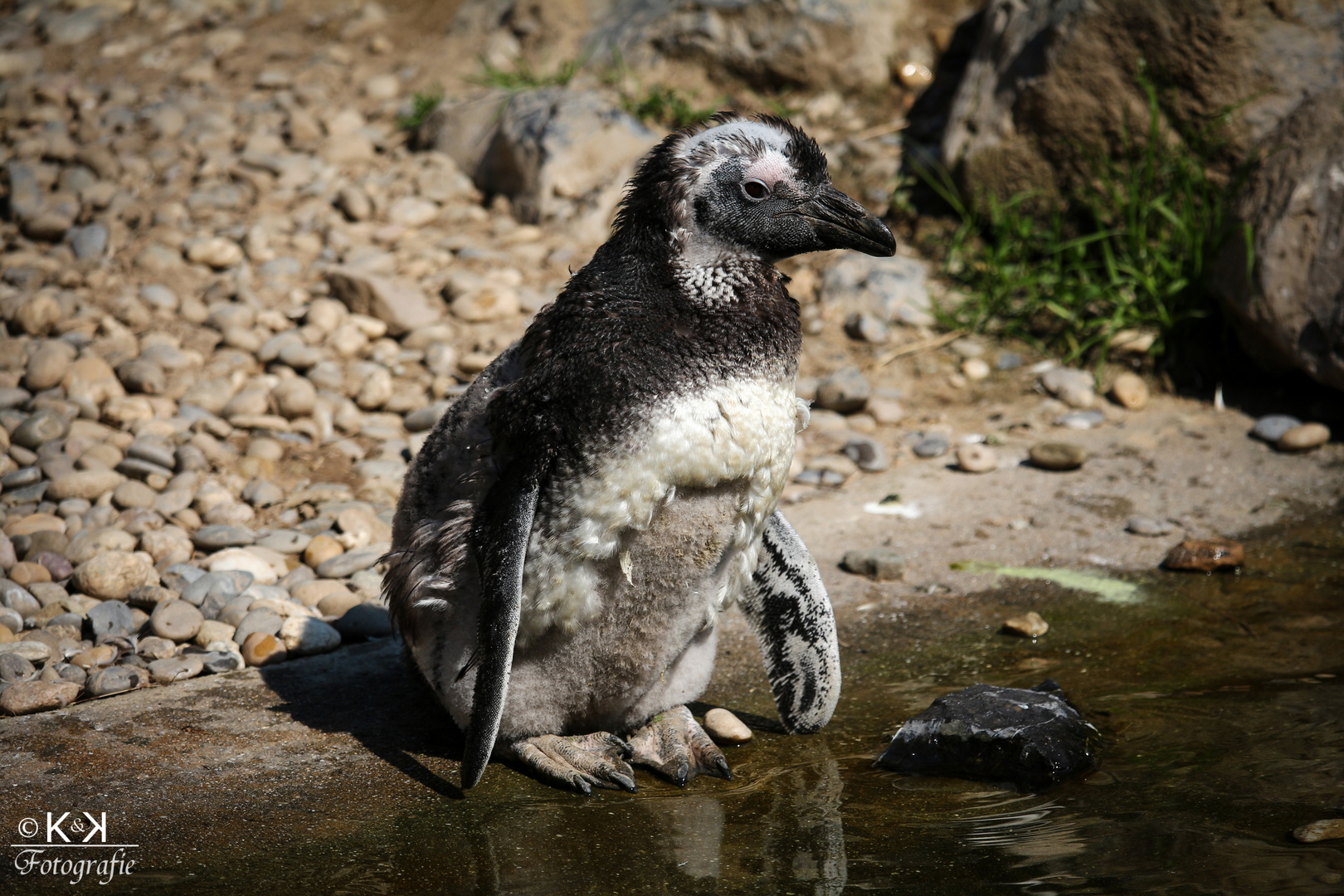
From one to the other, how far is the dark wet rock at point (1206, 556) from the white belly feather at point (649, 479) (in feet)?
5.99

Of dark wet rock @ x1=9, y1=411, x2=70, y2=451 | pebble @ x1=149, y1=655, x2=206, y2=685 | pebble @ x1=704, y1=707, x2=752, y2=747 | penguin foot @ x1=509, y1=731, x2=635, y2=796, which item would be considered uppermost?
dark wet rock @ x1=9, y1=411, x2=70, y2=451

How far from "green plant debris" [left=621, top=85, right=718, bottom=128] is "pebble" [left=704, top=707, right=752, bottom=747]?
426cm

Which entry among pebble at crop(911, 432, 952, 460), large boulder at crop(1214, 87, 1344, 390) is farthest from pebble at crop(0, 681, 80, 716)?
large boulder at crop(1214, 87, 1344, 390)

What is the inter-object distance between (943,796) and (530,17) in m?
5.99

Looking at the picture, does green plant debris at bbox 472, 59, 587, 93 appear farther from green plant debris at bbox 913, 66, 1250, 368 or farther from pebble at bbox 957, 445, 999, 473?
pebble at bbox 957, 445, 999, 473

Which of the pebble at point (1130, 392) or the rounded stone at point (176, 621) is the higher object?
the pebble at point (1130, 392)

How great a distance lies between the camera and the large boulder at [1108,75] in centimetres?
516

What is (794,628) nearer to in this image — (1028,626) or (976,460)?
(1028,626)

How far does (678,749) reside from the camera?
2.69 meters

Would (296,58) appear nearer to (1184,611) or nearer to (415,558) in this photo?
(415,558)

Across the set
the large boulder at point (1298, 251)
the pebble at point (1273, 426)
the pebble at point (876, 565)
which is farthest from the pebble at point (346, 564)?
the large boulder at point (1298, 251)

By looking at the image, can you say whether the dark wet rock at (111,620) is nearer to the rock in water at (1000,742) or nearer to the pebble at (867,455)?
the rock in water at (1000,742)

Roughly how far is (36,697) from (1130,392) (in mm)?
4174

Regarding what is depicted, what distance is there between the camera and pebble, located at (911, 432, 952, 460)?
4.66 metres
